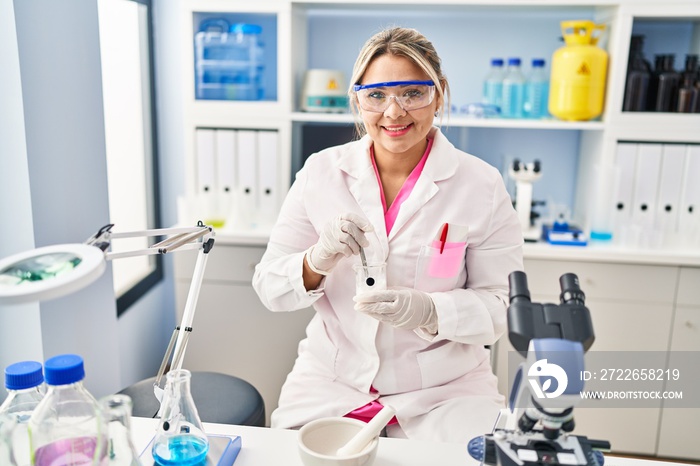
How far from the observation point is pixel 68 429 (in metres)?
0.84

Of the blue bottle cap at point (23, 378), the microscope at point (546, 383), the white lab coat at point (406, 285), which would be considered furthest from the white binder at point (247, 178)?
the microscope at point (546, 383)

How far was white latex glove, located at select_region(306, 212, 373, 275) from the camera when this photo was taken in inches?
52.6

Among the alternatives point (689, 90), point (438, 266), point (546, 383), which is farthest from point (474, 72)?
point (546, 383)

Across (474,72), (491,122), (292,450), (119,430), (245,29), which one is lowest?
(292,450)

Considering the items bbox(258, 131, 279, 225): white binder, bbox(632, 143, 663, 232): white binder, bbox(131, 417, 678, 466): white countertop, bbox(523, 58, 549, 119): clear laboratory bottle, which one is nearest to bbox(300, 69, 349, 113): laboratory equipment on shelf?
bbox(258, 131, 279, 225): white binder

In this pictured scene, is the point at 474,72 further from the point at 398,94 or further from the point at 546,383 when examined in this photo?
the point at 546,383

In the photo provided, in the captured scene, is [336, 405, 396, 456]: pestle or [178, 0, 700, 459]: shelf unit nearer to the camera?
[336, 405, 396, 456]: pestle

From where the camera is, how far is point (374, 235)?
57.9 inches

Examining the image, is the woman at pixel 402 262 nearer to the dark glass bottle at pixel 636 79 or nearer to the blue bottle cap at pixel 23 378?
the blue bottle cap at pixel 23 378

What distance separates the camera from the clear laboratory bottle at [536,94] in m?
2.50

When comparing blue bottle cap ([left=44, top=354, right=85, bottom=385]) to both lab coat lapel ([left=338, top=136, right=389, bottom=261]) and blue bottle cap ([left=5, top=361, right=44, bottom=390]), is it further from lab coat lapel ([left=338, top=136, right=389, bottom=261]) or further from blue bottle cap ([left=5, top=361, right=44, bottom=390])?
lab coat lapel ([left=338, top=136, right=389, bottom=261])

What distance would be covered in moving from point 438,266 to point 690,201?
1.38 m

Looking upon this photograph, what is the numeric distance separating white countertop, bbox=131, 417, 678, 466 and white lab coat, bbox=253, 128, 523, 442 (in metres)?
0.31

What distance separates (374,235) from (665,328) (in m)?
1.41
